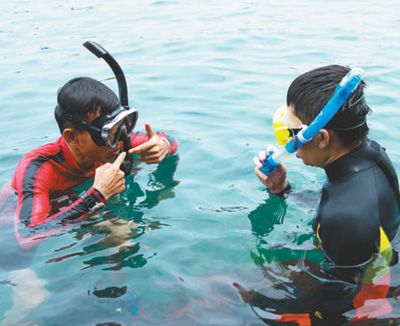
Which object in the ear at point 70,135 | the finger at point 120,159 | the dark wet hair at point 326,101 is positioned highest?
the dark wet hair at point 326,101

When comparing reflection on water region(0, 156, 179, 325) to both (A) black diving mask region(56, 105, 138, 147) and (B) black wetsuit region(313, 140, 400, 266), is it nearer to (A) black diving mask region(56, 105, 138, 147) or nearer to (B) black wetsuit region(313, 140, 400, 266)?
(A) black diving mask region(56, 105, 138, 147)

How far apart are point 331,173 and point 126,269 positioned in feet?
4.67

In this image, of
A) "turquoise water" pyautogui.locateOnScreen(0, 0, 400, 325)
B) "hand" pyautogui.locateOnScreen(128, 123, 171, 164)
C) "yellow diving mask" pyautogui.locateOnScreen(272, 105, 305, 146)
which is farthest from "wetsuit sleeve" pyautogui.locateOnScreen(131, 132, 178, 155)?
"yellow diving mask" pyautogui.locateOnScreen(272, 105, 305, 146)

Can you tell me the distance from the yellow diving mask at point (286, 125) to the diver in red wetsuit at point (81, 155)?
4.01ft

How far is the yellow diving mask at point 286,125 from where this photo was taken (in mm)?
2970

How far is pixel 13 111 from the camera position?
6.62 metres

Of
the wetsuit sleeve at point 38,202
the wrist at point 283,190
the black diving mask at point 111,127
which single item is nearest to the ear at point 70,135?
the black diving mask at point 111,127

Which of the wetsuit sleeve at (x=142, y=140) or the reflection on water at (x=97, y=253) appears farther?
the wetsuit sleeve at (x=142, y=140)

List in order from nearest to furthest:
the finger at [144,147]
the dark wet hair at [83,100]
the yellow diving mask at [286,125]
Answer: the yellow diving mask at [286,125], the dark wet hair at [83,100], the finger at [144,147]

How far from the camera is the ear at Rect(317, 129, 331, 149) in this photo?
9.39 feet

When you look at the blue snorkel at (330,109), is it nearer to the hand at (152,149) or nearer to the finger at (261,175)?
the finger at (261,175)

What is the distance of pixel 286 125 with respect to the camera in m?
2.99

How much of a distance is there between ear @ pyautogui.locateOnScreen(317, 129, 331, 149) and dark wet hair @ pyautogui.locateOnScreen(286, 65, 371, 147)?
40mm

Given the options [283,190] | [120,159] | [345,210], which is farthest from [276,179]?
[120,159]
